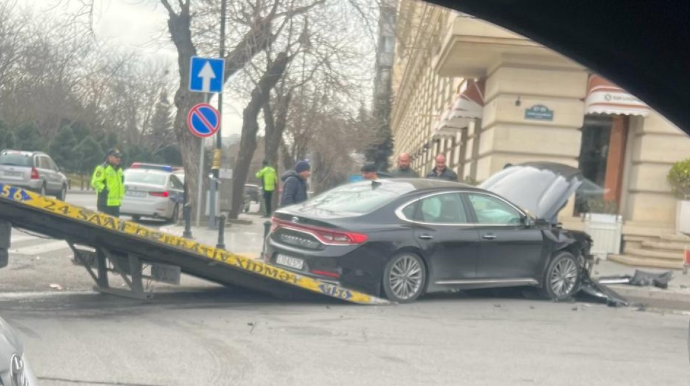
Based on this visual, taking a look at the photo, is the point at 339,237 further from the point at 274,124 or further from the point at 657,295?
the point at 274,124

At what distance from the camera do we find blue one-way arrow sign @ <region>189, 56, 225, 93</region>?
16375 mm

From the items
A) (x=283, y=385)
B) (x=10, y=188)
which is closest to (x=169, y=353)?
(x=283, y=385)

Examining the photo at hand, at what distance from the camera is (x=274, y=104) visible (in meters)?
34.4

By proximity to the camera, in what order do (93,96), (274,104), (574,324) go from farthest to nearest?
(93,96)
(274,104)
(574,324)

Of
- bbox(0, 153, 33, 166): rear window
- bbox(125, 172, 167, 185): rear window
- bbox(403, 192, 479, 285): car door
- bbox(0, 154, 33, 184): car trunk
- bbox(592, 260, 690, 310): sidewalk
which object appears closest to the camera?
bbox(403, 192, 479, 285): car door

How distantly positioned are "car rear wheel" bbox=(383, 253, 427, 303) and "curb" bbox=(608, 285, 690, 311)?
4.01 meters

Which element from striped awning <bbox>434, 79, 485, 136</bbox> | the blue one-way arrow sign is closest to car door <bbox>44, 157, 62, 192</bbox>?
striped awning <bbox>434, 79, 485, 136</bbox>

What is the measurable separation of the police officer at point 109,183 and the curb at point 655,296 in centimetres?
888

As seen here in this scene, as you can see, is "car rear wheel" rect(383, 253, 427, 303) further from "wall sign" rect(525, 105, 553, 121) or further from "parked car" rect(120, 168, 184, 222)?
"parked car" rect(120, 168, 184, 222)

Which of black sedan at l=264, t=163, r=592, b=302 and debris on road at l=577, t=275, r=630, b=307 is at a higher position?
black sedan at l=264, t=163, r=592, b=302

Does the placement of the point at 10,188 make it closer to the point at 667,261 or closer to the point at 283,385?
the point at 283,385

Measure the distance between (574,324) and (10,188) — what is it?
247 inches

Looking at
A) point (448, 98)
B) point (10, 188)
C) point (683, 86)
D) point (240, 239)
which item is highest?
point (448, 98)

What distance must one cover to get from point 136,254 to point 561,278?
591 cm
